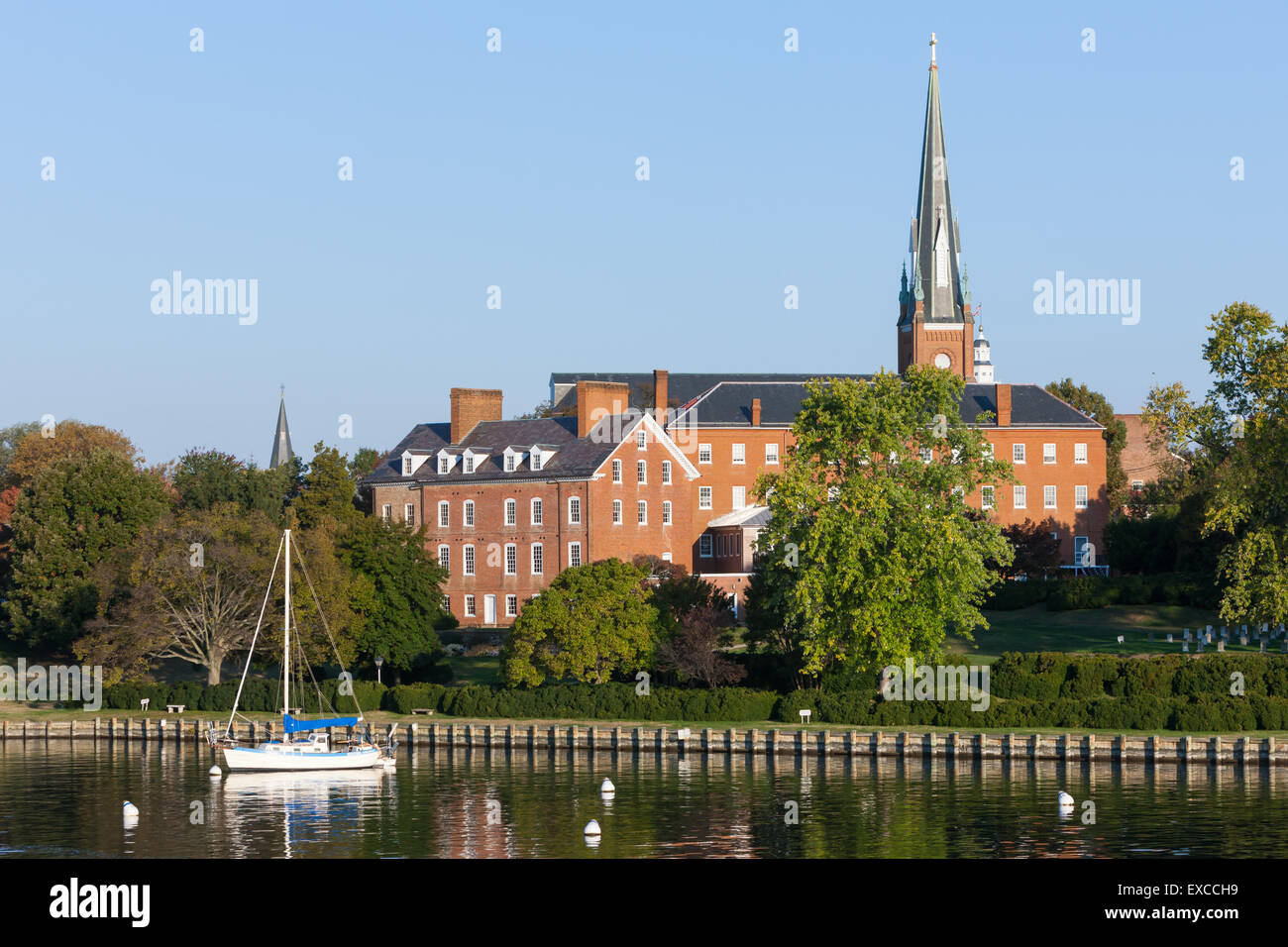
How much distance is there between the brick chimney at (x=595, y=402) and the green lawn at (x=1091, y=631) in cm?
2631

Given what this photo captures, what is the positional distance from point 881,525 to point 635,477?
32902 millimetres

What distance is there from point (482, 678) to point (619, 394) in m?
28.1

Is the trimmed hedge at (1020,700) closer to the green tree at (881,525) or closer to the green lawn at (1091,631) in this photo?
the green tree at (881,525)

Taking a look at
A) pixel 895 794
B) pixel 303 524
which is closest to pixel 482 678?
pixel 303 524

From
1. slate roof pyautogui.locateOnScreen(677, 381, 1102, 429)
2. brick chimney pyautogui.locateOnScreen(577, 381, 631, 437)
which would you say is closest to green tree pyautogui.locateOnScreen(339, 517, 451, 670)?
brick chimney pyautogui.locateOnScreen(577, 381, 631, 437)

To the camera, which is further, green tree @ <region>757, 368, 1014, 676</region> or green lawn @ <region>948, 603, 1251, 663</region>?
green lawn @ <region>948, 603, 1251, 663</region>

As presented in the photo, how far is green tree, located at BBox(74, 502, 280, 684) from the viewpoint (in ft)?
249

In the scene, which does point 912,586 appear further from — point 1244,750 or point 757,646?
point 1244,750

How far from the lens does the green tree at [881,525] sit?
63625 mm

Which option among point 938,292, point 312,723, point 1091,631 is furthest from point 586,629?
point 938,292

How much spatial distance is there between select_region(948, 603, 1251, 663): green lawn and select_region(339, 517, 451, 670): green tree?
85.2 ft

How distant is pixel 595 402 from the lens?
A: 323 ft

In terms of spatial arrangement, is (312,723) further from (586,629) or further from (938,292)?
(938,292)

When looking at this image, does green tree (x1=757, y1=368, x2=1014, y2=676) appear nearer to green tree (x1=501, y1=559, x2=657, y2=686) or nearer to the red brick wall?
green tree (x1=501, y1=559, x2=657, y2=686)
